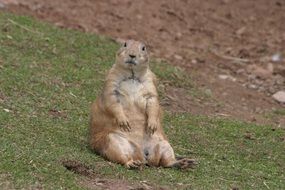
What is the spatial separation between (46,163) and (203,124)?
271 centimetres

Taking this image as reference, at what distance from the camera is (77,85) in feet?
31.7

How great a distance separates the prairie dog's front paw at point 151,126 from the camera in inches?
288

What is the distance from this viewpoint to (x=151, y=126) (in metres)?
7.31

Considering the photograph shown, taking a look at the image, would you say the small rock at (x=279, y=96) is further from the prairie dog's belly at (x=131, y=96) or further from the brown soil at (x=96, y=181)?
the brown soil at (x=96, y=181)

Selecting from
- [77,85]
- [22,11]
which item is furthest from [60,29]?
[77,85]

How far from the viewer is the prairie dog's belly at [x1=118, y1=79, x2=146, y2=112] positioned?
7.39 metres

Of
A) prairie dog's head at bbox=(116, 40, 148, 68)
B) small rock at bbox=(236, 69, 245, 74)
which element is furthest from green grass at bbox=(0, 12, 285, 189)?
small rock at bbox=(236, 69, 245, 74)

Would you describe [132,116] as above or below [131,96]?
below

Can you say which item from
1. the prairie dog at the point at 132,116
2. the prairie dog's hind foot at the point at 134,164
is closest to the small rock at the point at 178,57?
the prairie dog at the point at 132,116

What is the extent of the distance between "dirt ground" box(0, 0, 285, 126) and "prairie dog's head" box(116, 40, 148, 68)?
2537 millimetres

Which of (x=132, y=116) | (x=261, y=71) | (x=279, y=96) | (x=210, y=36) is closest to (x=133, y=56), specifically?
(x=132, y=116)

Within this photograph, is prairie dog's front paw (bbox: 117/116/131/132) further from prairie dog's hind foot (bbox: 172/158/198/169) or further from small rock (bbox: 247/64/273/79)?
small rock (bbox: 247/64/273/79)

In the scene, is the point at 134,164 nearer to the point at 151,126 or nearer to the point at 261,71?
the point at 151,126

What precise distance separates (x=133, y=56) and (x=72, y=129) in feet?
3.76
